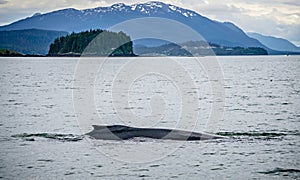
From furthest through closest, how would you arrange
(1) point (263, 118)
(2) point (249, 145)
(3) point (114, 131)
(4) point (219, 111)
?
(4) point (219, 111)
(1) point (263, 118)
(3) point (114, 131)
(2) point (249, 145)

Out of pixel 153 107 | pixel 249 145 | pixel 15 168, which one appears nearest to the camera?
pixel 15 168

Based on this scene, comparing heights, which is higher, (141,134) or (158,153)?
(141,134)

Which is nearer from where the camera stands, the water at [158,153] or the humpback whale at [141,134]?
the water at [158,153]

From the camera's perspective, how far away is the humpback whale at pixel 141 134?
89.3ft

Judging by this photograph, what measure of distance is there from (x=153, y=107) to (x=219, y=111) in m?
6.60

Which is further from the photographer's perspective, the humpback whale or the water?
the humpback whale

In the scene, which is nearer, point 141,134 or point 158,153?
point 158,153

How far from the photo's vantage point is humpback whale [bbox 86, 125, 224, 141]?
89.3 ft

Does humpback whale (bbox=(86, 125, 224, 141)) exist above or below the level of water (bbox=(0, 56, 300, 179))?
above

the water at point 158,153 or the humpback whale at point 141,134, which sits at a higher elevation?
the humpback whale at point 141,134

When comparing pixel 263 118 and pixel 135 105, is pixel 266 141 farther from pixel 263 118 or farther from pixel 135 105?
pixel 135 105

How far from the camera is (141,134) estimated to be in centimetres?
2773

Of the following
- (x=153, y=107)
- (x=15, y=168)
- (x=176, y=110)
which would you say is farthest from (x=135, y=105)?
(x=15, y=168)

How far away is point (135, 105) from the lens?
4828cm
